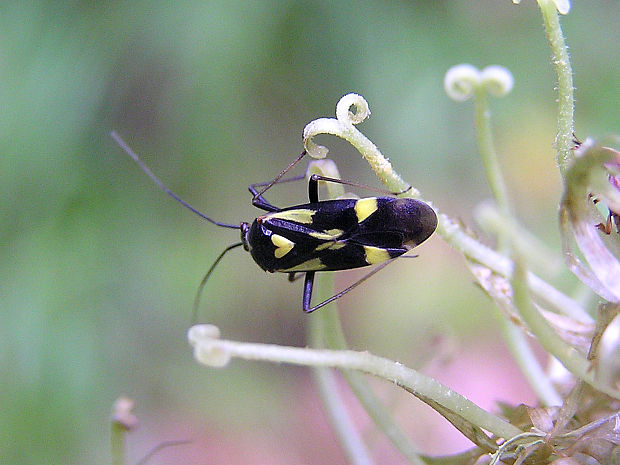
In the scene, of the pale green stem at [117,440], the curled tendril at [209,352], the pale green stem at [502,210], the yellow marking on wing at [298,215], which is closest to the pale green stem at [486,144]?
the pale green stem at [502,210]

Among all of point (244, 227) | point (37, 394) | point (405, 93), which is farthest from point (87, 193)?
point (405, 93)

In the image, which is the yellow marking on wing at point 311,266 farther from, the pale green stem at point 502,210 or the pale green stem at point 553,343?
the pale green stem at point 553,343

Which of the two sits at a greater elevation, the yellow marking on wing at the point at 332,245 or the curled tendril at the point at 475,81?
the curled tendril at the point at 475,81

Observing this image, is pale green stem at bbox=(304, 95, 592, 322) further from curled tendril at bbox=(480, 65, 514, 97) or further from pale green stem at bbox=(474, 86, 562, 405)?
curled tendril at bbox=(480, 65, 514, 97)

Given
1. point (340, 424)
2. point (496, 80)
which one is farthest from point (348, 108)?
point (340, 424)

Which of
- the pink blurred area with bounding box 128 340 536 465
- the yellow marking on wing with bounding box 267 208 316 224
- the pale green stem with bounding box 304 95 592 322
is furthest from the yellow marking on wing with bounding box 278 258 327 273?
the pink blurred area with bounding box 128 340 536 465
